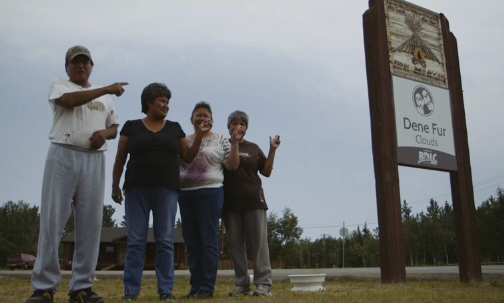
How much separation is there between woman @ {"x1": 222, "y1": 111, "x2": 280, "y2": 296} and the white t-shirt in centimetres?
146

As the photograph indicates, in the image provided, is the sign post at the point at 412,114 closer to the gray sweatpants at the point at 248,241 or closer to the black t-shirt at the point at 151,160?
the gray sweatpants at the point at 248,241

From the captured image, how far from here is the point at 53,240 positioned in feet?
12.1

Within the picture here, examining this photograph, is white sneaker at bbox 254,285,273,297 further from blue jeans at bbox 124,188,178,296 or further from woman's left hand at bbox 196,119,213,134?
woman's left hand at bbox 196,119,213,134

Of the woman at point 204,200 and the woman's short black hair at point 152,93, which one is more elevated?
the woman's short black hair at point 152,93

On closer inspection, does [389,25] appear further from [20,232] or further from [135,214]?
[20,232]

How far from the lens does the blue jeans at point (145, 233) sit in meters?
4.12

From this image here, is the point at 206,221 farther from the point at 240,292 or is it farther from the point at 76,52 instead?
the point at 76,52

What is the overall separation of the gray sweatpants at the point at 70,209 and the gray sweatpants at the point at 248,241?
4.88 ft

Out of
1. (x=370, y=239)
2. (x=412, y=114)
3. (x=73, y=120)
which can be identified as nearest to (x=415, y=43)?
(x=412, y=114)

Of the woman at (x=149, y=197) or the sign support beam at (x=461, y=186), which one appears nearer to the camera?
the woman at (x=149, y=197)

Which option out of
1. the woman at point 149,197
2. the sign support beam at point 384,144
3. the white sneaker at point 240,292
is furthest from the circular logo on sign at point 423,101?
the woman at point 149,197

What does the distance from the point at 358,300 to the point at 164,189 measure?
5.69 ft

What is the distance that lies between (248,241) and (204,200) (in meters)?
0.78

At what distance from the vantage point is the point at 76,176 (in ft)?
12.4
